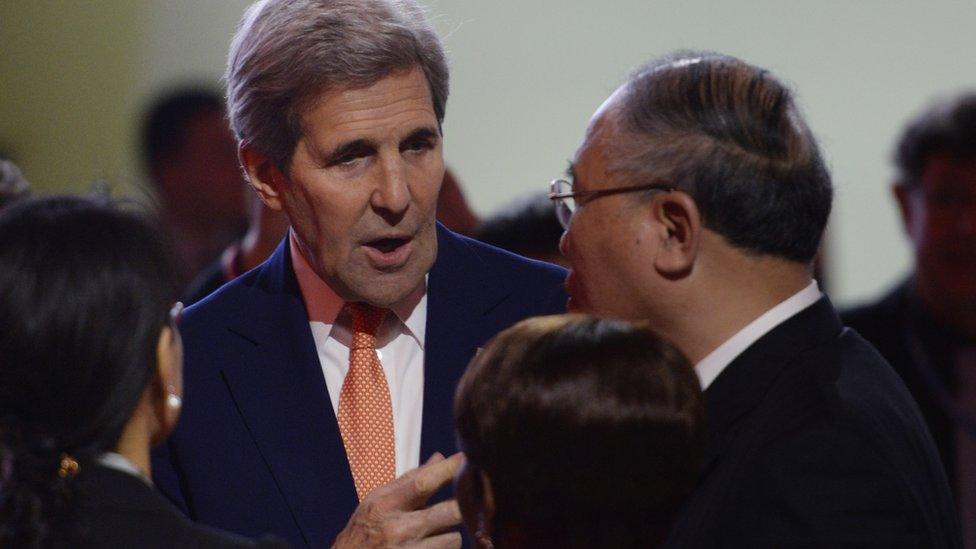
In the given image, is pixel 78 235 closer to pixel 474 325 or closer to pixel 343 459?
pixel 343 459

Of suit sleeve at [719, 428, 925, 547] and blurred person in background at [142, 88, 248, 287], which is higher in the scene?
suit sleeve at [719, 428, 925, 547]

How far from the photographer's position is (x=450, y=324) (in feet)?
7.42

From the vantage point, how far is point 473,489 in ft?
5.55

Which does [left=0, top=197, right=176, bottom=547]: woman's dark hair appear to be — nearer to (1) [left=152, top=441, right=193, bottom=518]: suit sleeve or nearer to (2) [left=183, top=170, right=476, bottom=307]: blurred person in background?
(1) [left=152, top=441, right=193, bottom=518]: suit sleeve

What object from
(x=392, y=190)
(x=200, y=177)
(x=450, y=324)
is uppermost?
(x=392, y=190)

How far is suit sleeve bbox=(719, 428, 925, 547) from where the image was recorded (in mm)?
1589

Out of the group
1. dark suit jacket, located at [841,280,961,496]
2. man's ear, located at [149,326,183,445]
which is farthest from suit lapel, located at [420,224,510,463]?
dark suit jacket, located at [841,280,961,496]

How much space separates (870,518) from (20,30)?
4884 mm

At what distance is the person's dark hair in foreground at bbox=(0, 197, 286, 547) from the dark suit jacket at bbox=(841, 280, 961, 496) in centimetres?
219

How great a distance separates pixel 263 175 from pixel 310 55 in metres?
0.26

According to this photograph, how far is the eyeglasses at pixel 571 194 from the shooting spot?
6.40ft

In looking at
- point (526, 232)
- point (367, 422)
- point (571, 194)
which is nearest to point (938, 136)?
point (526, 232)

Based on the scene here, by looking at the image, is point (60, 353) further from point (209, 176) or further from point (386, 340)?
point (209, 176)

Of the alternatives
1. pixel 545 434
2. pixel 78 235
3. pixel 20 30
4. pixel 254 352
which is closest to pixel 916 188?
pixel 254 352
